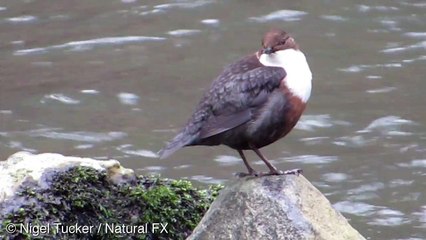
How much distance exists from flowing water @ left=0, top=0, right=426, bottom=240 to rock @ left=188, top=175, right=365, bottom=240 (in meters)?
2.16

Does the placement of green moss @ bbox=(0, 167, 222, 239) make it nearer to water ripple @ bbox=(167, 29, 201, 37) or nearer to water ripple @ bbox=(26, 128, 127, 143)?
water ripple @ bbox=(26, 128, 127, 143)

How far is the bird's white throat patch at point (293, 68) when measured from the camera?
14.4 feet

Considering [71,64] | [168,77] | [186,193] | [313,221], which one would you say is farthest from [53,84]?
[313,221]

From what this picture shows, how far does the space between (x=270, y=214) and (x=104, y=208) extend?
2.37 feet

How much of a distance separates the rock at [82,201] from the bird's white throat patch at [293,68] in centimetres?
76

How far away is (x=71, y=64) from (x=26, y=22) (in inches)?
50.6

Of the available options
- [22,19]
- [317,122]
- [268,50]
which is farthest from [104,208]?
[22,19]

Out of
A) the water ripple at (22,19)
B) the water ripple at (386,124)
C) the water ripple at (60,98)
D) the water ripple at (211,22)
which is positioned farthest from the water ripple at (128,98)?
the water ripple at (22,19)

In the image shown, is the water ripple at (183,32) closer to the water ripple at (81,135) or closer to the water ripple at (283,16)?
the water ripple at (283,16)

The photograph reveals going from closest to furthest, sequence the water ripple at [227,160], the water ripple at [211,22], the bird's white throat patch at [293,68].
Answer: the bird's white throat patch at [293,68]
the water ripple at [227,160]
the water ripple at [211,22]

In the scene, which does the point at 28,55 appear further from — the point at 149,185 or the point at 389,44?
the point at 149,185

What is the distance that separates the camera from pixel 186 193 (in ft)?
15.8

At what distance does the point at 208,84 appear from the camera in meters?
8.55

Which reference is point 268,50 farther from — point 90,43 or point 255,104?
point 90,43
